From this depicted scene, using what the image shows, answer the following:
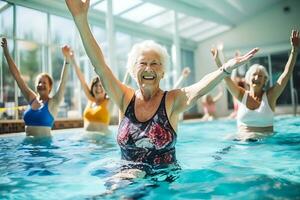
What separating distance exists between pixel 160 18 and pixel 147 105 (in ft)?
36.1

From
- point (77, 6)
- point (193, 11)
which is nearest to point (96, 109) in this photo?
point (77, 6)

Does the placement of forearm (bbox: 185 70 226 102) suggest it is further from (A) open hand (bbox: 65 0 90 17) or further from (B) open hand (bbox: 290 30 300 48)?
(B) open hand (bbox: 290 30 300 48)

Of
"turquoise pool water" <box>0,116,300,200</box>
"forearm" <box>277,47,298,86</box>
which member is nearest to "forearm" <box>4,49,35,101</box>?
"turquoise pool water" <box>0,116,300,200</box>

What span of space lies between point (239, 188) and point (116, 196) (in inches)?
33.6

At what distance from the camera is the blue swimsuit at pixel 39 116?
14.8ft

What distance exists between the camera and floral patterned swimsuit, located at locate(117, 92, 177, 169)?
2.37 m

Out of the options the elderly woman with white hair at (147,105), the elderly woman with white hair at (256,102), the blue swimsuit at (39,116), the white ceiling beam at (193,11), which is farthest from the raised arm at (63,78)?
the white ceiling beam at (193,11)

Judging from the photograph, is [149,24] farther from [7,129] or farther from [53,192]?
[53,192]

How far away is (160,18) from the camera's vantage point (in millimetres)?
12883

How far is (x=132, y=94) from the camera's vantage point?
2584mm

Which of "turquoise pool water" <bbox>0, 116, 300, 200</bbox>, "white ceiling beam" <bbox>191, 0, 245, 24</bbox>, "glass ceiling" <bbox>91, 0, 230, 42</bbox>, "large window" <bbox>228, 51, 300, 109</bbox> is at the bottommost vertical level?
"turquoise pool water" <bbox>0, 116, 300, 200</bbox>

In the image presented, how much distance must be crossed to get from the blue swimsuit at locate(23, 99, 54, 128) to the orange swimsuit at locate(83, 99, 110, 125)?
2.82ft

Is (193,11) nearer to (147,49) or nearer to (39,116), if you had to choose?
(39,116)

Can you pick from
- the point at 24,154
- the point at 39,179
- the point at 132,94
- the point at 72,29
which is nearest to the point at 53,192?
the point at 39,179
